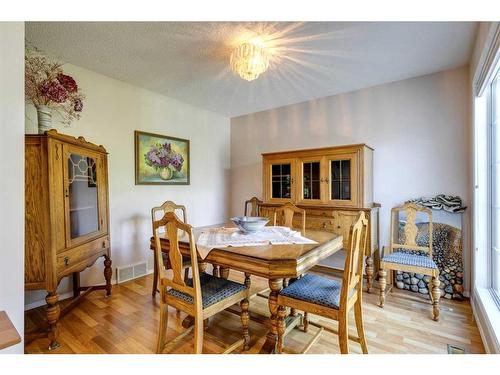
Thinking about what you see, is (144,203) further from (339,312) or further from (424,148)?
(424,148)

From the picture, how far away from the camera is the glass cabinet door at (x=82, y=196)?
1991 millimetres

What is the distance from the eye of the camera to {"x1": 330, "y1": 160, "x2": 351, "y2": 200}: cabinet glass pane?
277cm

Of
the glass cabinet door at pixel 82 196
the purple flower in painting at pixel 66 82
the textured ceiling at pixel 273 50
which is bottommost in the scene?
the glass cabinet door at pixel 82 196

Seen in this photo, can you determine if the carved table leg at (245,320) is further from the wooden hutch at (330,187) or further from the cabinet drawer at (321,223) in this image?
the cabinet drawer at (321,223)

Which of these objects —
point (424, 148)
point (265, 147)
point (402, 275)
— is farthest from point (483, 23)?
point (265, 147)

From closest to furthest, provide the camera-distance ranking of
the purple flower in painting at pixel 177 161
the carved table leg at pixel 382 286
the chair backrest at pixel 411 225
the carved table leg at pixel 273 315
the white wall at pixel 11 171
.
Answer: the white wall at pixel 11 171 < the carved table leg at pixel 273 315 < the carved table leg at pixel 382 286 < the chair backrest at pixel 411 225 < the purple flower in painting at pixel 177 161

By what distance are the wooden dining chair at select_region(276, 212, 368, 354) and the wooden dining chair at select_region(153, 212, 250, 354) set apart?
31 centimetres

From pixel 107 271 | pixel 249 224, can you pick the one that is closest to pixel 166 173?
pixel 107 271

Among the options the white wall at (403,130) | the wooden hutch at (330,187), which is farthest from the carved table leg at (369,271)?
the white wall at (403,130)

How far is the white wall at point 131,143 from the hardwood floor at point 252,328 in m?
0.68

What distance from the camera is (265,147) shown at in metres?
4.00

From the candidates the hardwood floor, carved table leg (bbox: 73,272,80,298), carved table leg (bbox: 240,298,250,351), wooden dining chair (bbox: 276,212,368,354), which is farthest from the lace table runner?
carved table leg (bbox: 73,272,80,298)

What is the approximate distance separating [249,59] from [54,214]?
74.9 inches

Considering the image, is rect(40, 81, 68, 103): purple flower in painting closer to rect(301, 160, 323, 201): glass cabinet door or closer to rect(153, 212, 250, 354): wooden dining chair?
rect(153, 212, 250, 354): wooden dining chair
